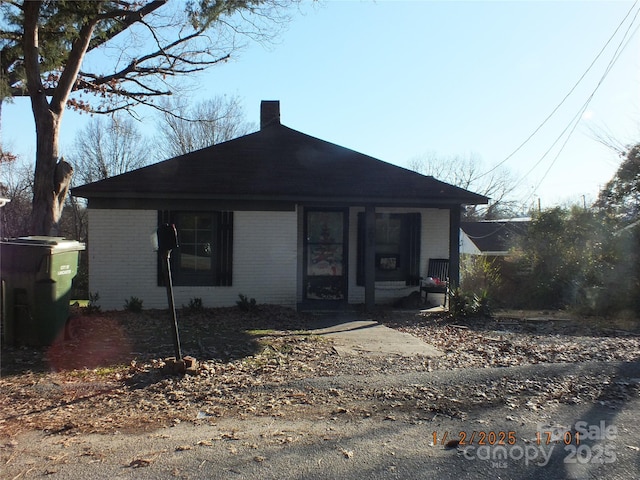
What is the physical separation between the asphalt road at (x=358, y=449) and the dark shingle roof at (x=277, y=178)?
21.3ft

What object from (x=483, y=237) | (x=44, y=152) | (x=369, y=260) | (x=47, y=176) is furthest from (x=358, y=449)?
(x=483, y=237)

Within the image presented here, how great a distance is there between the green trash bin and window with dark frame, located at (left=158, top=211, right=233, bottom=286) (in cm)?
365

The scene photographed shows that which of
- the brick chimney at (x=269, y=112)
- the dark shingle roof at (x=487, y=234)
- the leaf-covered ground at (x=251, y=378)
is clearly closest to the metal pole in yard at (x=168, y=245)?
the leaf-covered ground at (x=251, y=378)

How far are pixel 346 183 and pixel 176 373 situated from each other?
6.43m

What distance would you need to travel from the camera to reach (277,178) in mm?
10930

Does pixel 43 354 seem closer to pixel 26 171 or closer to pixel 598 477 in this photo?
pixel 598 477

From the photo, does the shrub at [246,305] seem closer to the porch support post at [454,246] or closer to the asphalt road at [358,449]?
the porch support post at [454,246]

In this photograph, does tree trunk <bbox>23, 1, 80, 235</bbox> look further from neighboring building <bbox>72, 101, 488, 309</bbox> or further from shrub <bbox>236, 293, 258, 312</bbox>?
shrub <bbox>236, 293, 258, 312</bbox>

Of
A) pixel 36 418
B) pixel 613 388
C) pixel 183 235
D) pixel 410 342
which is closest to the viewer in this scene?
pixel 36 418

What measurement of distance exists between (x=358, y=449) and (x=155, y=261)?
7643 millimetres

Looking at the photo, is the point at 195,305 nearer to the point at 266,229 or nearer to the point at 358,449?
the point at 266,229

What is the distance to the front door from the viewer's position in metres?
11.4

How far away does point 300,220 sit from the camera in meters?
11.3

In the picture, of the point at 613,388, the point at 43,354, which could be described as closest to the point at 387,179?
the point at 613,388
